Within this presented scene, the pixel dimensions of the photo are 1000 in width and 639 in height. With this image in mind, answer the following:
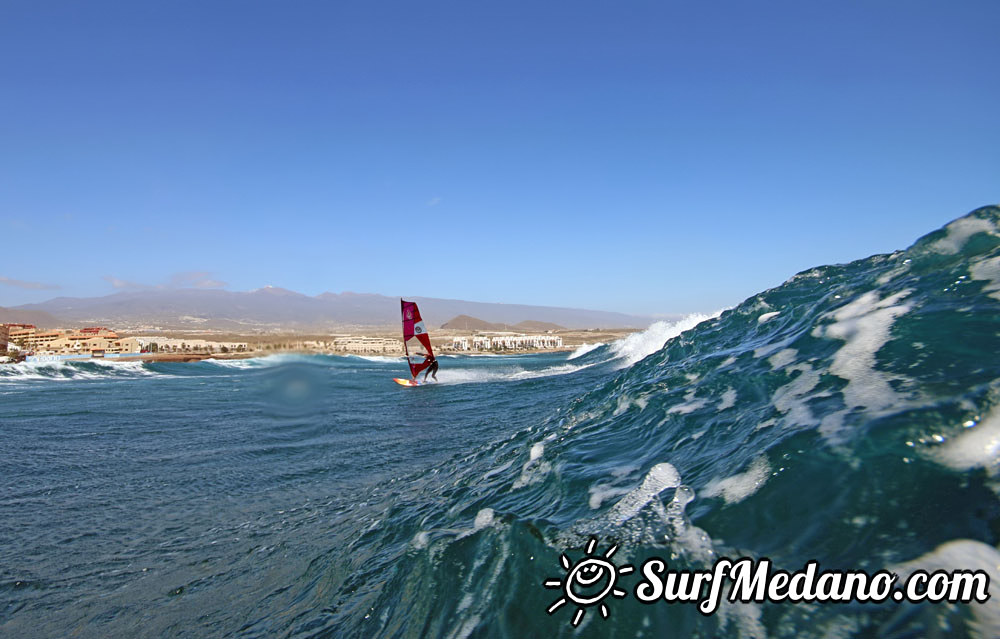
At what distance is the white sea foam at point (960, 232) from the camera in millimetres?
3764

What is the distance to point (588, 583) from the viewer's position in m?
2.12

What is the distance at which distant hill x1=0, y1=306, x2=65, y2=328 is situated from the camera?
39.2 meters

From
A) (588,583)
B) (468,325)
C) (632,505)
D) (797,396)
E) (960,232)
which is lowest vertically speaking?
(468,325)

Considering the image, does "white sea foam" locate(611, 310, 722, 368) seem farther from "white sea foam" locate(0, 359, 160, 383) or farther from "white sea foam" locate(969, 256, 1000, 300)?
"white sea foam" locate(0, 359, 160, 383)

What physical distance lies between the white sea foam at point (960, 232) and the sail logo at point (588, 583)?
12.0 feet

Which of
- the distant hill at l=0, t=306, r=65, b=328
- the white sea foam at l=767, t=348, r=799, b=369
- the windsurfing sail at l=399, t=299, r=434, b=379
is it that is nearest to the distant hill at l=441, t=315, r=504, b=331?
the distant hill at l=0, t=306, r=65, b=328

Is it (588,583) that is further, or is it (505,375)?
(505,375)

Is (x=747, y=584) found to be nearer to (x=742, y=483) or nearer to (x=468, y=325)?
(x=742, y=483)

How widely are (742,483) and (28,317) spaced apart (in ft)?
182

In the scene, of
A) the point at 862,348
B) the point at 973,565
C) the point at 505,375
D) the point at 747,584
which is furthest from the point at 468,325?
the point at 973,565

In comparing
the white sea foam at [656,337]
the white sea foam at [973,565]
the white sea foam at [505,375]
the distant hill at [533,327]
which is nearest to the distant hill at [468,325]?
the distant hill at [533,327]

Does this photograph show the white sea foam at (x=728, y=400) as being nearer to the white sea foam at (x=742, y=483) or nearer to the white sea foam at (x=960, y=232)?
the white sea foam at (x=742, y=483)

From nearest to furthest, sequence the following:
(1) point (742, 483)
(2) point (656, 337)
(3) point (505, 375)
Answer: (1) point (742, 483)
(3) point (505, 375)
(2) point (656, 337)

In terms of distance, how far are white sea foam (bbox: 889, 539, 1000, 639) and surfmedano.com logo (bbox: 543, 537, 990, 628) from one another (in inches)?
0.5
